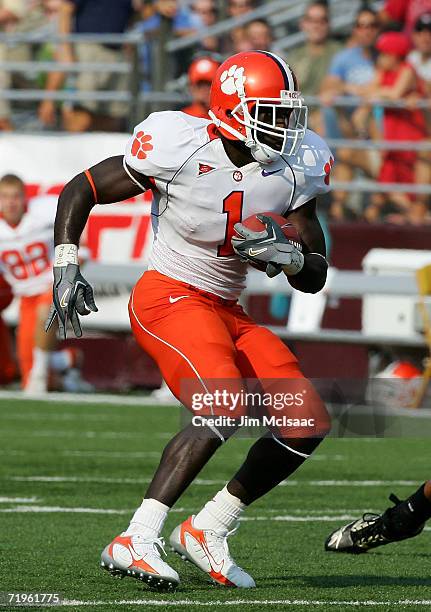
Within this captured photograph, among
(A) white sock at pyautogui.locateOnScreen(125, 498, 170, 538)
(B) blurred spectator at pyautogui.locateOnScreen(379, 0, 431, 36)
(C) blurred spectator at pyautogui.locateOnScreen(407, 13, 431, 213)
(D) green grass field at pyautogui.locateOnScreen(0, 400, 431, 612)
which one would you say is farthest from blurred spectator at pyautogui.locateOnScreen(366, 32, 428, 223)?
(A) white sock at pyautogui.locateOnScreen(125, 498, 170, 538)

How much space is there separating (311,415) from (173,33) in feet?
30.2

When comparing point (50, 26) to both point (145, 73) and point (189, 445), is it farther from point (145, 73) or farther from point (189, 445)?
point (189, 445)

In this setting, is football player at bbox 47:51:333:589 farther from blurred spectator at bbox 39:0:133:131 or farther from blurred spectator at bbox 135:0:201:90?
blurred spectator at bbox 39:0:133:131

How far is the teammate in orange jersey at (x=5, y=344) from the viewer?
11.1 meters

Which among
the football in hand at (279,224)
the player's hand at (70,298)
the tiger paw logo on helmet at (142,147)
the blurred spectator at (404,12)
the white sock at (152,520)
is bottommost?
the white sock at (152,520)

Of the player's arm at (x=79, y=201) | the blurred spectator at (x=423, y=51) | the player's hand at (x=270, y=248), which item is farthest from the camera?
the blurred spectator at (x=423, y=51)

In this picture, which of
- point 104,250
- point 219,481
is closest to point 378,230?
point 104,250

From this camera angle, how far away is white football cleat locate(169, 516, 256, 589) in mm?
4602

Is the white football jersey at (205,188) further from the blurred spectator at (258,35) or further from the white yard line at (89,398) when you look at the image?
the blurred spectator at (258,35)

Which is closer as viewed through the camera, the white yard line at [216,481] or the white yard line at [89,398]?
the white yard line at [216,481]

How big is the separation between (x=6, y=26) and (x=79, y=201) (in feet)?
35.6

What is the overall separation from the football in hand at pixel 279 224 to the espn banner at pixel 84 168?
708cm

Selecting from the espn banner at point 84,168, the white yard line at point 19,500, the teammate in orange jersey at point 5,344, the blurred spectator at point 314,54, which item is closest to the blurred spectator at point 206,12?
the blurred spectator at point 314,54

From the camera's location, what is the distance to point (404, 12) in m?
12.4
